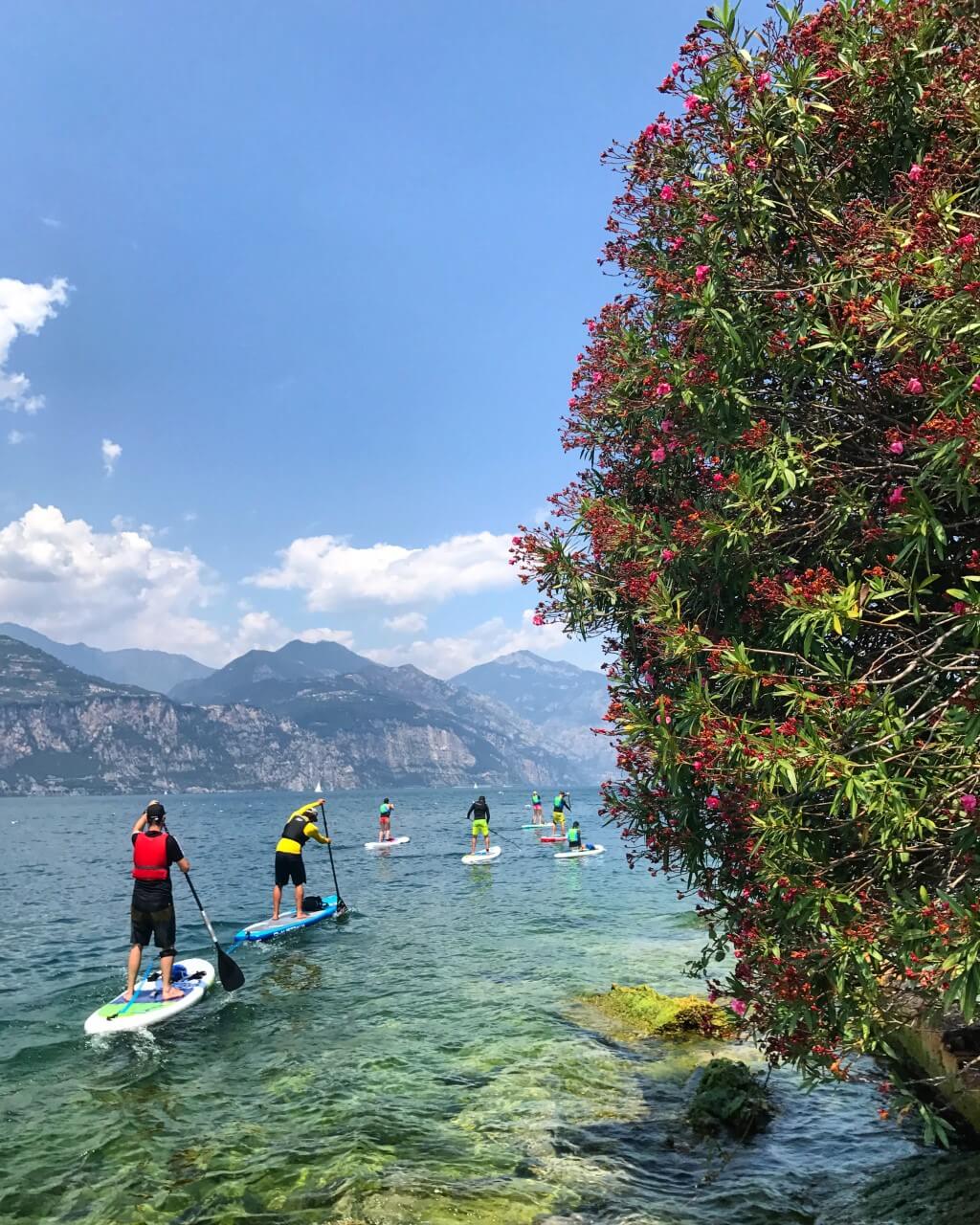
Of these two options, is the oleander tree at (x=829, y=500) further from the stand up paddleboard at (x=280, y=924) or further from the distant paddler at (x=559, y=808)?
the distant paddler at (x=559, y=808)

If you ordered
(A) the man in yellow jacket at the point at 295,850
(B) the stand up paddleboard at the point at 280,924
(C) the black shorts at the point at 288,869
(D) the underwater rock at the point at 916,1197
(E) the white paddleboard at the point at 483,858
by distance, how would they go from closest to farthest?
(D) the underwater rock at the point at 916,1197 → (B) the stand up paddleboard at the point at 280,924 → (A) the man in yellow jacket at the point at 295,850 → (C) the black shorts at the point at 288,869 → (E) the white paddleboard at the point at 483,858

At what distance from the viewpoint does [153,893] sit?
14.5 metres

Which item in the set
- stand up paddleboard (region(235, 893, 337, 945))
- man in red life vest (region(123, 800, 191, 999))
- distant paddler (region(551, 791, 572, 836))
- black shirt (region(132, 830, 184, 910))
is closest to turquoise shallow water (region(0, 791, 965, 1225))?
stand up paddleboard (region(235, 893, 337, 945))

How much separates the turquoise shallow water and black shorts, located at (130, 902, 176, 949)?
162 centimetres

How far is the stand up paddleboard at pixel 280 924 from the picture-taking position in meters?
21.6

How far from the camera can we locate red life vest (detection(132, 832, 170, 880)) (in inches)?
567

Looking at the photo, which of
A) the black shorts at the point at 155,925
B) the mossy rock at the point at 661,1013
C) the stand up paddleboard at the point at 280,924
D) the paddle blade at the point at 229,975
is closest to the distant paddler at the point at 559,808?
the stand up paddleboard at the point at 280,924

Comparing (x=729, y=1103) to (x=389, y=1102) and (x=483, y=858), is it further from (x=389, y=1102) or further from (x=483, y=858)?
(x=483, y=858)

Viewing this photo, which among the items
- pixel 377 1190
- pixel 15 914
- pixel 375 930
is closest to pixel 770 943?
pixel 377 1190

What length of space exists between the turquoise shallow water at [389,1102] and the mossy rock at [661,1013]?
621mm

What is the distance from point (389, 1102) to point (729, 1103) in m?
4.77

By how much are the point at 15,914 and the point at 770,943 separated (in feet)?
102

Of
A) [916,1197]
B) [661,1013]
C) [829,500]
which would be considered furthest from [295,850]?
[829,500]

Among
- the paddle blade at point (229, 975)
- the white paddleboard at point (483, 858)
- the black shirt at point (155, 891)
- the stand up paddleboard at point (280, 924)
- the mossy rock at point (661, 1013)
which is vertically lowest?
the white paddleboard at point (483, 858)
